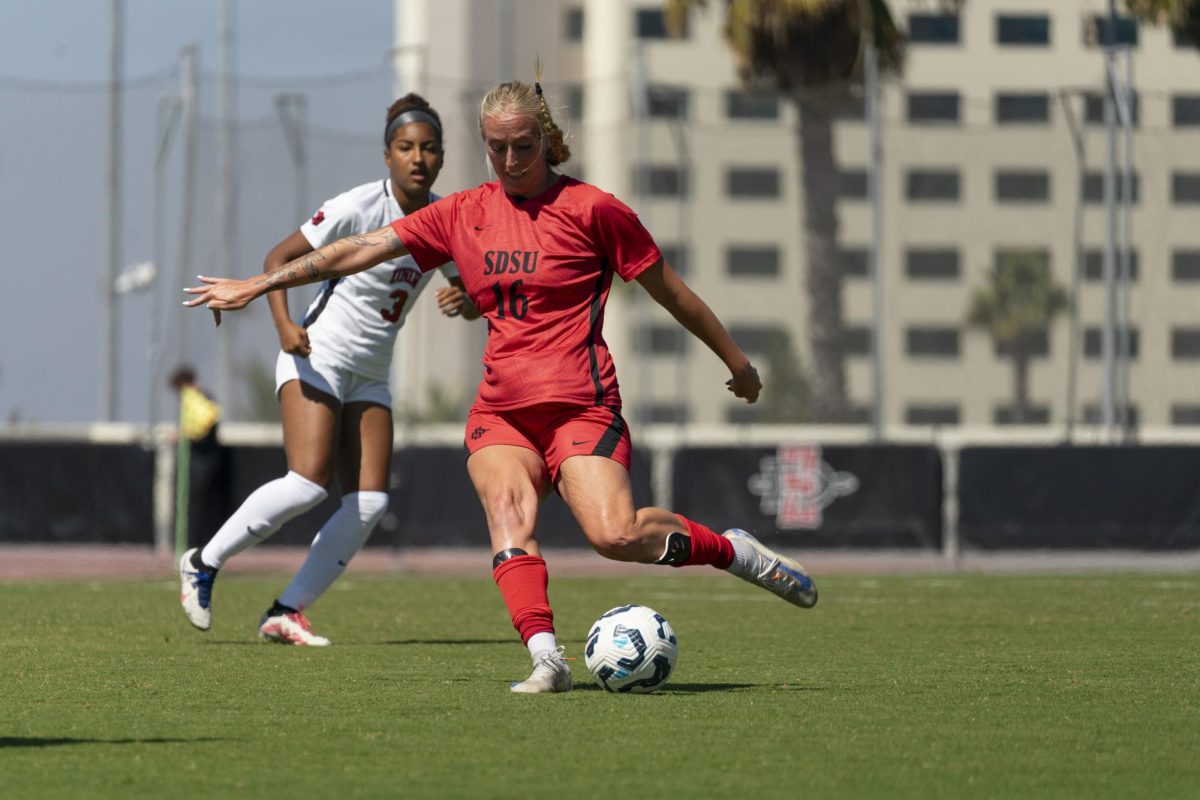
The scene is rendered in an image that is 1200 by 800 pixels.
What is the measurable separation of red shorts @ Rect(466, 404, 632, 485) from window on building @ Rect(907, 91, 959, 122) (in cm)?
1538

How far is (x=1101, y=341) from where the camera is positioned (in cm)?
2002

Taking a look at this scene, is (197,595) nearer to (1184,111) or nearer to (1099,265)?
(1099,265)

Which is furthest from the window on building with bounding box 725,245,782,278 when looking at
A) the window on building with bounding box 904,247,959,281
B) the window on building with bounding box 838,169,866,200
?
the window on building with bounding box 904,247,959,281

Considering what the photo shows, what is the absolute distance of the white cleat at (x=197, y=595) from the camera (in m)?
8.40

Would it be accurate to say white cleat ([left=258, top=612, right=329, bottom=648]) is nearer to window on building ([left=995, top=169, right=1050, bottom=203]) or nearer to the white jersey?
the white jersey

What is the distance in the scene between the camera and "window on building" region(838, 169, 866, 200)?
70.4 ft

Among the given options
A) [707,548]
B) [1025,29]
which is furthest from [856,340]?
[1025,29]

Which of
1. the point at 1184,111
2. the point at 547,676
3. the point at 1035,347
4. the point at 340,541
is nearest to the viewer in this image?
the point at 547,676

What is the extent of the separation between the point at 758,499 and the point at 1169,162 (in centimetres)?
542

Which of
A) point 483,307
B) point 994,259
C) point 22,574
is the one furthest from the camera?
point 994,259

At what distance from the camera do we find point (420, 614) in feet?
35.7

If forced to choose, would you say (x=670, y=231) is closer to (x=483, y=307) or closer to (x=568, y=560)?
(x=568, y=560)

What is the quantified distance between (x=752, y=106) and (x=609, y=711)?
16.2m

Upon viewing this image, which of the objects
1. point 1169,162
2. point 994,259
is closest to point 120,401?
point 994,259
